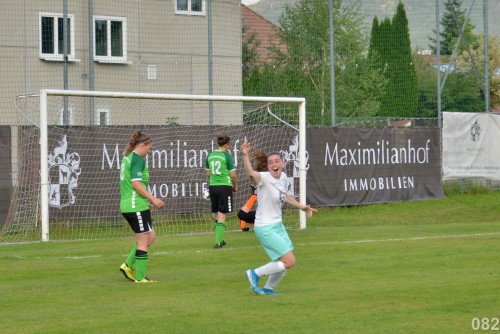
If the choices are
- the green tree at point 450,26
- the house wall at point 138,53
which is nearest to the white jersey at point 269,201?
the house wall at point 138,53

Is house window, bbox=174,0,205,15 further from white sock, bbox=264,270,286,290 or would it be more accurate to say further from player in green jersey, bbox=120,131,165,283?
white sock, bbox=264,270,286,290

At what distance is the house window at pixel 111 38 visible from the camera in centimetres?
2836

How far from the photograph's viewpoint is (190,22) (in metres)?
28.2

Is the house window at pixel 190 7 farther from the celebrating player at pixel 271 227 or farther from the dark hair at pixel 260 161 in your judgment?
the celebrating player at pixel 271 227

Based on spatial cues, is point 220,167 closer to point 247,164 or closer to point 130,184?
point 130,184

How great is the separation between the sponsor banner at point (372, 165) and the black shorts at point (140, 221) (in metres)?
13.0

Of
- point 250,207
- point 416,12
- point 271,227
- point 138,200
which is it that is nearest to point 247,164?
point 271,227

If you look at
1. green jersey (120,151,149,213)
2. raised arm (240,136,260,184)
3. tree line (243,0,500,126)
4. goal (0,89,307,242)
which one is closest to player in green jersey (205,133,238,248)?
goal (0,89,307,242)

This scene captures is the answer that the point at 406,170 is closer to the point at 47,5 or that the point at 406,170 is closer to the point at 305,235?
the point at 305,235

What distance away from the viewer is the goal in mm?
20969

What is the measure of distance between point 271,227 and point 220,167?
22.8 feet

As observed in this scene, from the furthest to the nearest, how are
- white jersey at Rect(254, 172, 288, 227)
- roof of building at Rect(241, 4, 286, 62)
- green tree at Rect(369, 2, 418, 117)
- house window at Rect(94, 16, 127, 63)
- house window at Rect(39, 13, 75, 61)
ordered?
green tree at Rect(369, 2, 418, 117) < roof of building at Rect(241, 4, 286, 62) < house window at Rect(94, 16, 127, 63) < house window at Rect(39, 13, 75, 61) < white jersey at Rect(254, 172, 288, 227)

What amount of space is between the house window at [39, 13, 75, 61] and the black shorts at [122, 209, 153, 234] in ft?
42.1

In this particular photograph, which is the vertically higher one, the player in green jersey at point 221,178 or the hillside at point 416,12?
the hillside at point 416,12
